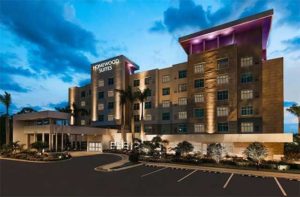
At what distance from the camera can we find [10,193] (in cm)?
1741

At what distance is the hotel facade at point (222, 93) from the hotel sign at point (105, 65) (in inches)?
291

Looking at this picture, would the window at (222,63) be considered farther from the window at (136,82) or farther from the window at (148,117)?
the window at (136,82)

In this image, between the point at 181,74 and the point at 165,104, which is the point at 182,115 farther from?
the point at 181,74

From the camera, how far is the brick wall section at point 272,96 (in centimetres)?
4791

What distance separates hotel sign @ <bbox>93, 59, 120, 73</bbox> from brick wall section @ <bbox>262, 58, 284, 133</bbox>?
136 feet

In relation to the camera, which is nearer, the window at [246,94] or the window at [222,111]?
the window at [246,94]

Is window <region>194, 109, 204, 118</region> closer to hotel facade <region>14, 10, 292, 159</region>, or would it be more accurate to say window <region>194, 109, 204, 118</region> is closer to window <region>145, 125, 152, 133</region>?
hotel facade <region>14, 10, 292, 159</region>

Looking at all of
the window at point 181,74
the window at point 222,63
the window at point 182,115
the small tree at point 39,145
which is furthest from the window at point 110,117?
the window at point 222,63

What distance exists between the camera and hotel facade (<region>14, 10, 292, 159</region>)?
48.5 meters

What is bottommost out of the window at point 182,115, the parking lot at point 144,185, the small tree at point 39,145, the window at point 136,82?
the small tree at point 39,145

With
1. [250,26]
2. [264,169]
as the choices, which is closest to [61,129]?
[264,169]

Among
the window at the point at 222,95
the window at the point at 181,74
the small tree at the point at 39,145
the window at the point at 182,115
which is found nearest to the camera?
the small tree at the point at 39,145

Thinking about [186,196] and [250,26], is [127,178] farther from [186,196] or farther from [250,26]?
[250,26]

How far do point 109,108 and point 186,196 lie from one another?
59366 mm
